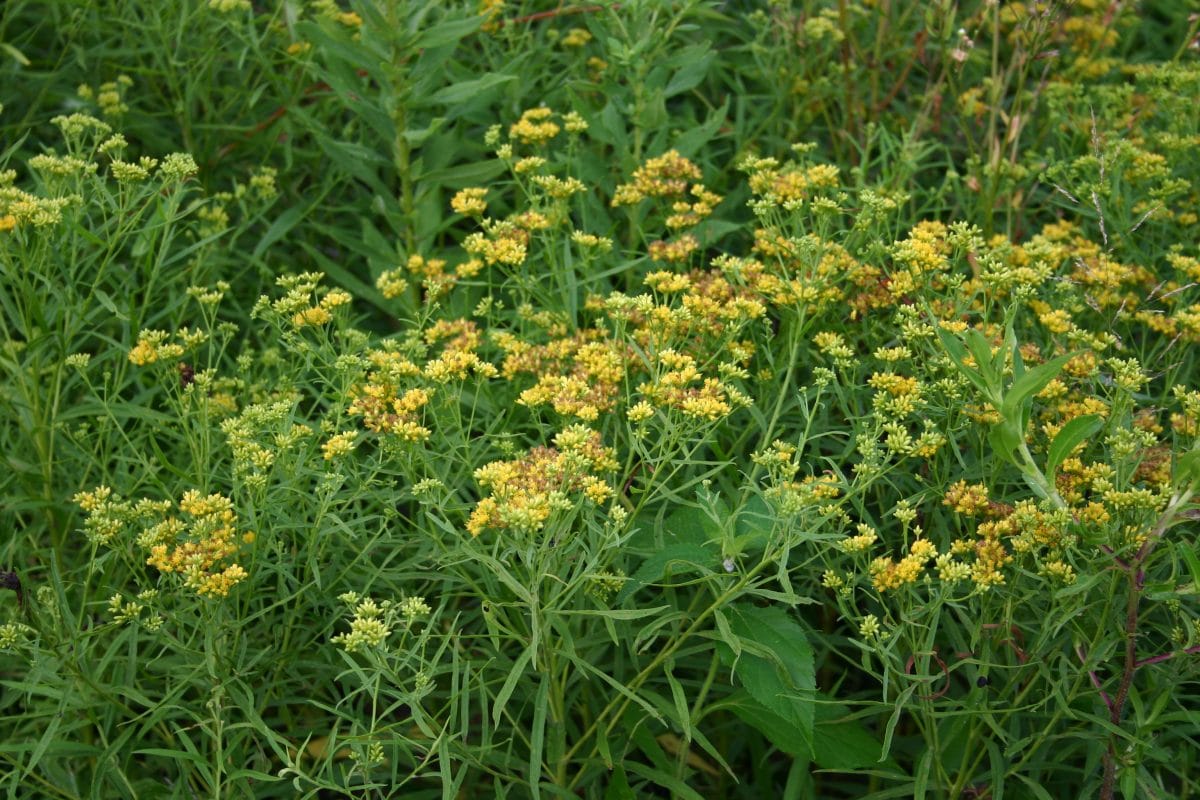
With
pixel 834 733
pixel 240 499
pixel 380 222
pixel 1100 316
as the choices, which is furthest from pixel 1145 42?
pixel 240 499

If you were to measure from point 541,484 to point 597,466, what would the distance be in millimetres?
136

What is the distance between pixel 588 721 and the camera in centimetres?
231

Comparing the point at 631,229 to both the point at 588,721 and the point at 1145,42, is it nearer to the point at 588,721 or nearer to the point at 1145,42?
the point at 588,721

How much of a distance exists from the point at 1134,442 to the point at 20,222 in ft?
6.65

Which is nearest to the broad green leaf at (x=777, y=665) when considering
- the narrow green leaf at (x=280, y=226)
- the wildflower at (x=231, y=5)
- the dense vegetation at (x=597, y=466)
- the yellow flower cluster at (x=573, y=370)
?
the dense vegetation at (x=597, y=466)

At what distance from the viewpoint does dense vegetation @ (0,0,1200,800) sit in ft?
6.60

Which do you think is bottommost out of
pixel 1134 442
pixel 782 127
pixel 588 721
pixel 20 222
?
pixel 588 721

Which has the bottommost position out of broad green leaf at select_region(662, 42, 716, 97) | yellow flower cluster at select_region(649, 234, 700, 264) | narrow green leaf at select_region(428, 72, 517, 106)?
yellow flower cluster at select_region(649, 234, 700, 264)

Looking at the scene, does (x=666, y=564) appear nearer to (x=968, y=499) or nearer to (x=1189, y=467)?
(x=968, y=499)

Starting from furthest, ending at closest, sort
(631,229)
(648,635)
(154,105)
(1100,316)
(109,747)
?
(154,105), (631,229), (1100,316), (109,747), (648,635)

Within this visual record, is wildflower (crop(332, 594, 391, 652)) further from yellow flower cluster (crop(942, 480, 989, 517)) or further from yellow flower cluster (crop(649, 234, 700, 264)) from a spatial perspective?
yellow flower cluster (crop(649, 234, 700, 264))

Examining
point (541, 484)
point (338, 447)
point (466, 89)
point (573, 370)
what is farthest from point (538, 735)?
point (466, 89)

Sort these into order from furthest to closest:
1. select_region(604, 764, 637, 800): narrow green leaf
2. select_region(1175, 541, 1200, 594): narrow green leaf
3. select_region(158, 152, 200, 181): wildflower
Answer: select_region(158, 152, 200, 181): wildflower
select_region(604, 764, 637, 800): narrow green leaf
select_region(1175, 541, 1200, 594): narrow green leaf

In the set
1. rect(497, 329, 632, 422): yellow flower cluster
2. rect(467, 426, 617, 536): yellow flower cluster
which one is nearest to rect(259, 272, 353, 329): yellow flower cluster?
rect(497, 329, 632, 422): yellow flower cluster
